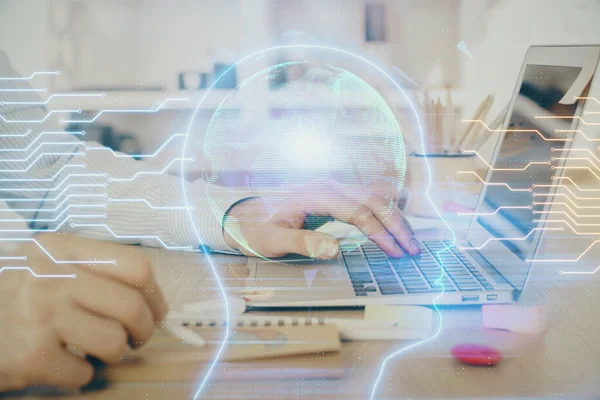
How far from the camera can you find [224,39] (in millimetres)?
484

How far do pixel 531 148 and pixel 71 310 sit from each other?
51 cm

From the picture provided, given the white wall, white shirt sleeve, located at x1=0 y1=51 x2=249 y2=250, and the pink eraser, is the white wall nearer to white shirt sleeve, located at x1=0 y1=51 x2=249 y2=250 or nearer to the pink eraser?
white shirt sleeve, located at x1=0 y1=51 x2=249 y2=250

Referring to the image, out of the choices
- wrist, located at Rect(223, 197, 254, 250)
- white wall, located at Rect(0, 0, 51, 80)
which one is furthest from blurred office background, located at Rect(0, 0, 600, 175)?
wrist, located at Rect(223, 197, 254, 250)

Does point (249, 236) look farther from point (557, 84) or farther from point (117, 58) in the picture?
point (557, 84)

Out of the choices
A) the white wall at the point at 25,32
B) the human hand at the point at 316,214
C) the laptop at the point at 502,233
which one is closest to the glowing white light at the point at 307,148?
the human hand at the point at 316,214

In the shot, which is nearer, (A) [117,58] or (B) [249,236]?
(A) [117,58]

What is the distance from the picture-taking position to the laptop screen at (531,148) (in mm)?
490

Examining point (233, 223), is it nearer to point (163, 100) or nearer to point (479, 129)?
point (163, 100)

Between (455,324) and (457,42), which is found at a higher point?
(457,42)

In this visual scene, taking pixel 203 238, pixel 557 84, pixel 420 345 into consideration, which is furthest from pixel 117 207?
pixel 557 84

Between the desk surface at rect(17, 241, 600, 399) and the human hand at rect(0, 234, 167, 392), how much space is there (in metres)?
0.03

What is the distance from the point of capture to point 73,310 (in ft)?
1.52

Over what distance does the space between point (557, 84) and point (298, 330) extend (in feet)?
1.23

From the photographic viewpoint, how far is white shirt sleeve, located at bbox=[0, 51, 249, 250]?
0.48 meters
